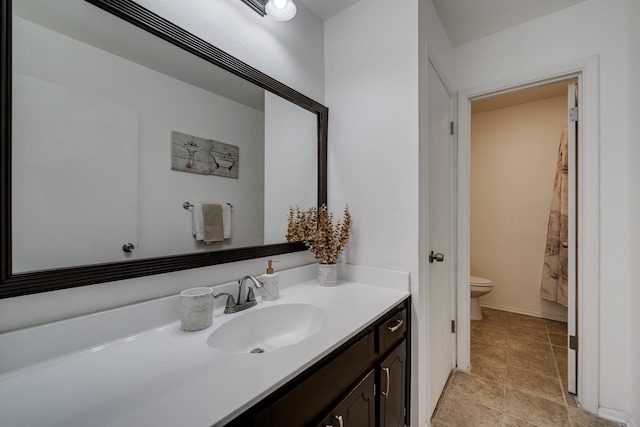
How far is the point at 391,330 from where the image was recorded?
3.76 ft

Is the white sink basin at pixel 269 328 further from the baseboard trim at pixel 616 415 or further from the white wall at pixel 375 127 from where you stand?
the baseboard trim at pixel 616 415

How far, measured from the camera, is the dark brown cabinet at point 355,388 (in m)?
0.64

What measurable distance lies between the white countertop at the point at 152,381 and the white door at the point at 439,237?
2.89 feet

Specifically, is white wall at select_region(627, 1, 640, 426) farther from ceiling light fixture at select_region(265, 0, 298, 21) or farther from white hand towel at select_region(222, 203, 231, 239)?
white hand towel at select_region(222, 203, 231, 239)

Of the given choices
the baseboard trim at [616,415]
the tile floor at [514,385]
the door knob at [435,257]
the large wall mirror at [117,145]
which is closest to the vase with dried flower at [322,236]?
the large wall mirror at [117,145]

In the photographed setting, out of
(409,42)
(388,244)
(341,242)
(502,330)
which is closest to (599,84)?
(409,42)

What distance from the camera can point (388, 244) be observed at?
56.8 inches

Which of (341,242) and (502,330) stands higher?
(341,242)

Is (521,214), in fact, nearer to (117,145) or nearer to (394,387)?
(394,387)

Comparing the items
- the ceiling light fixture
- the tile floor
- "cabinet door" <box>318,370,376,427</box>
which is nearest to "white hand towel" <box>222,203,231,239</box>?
"cabinet door" <box>318,370,376,427</box>

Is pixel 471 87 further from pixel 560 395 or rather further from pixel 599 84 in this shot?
pixel 560 395

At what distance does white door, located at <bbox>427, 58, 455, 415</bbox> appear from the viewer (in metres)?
1.52

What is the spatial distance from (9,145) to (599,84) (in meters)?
2.72

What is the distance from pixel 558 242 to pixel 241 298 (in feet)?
10.7
